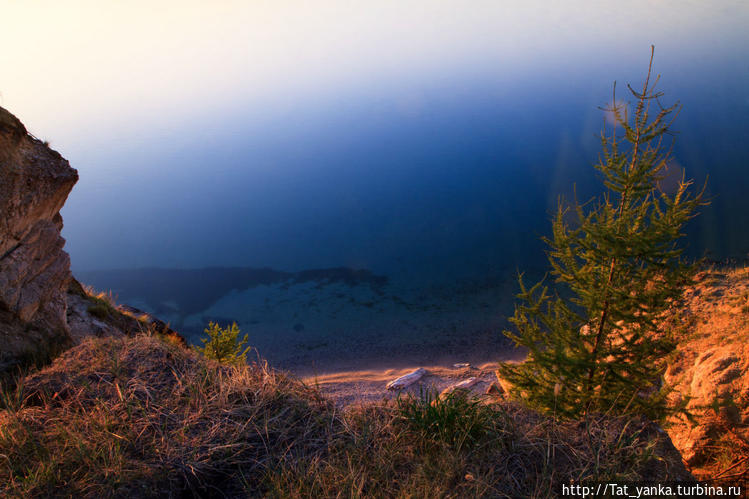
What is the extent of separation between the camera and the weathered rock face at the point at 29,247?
596 centimetres

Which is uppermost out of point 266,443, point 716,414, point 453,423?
point 453,423

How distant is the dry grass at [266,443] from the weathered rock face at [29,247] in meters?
2.51

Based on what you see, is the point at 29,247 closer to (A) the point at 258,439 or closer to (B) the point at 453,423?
(A) the point at 258,439

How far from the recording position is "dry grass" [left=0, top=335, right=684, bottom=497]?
317 centimetres

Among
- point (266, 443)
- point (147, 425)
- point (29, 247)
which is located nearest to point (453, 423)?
point (266, 443)

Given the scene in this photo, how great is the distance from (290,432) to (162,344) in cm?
219

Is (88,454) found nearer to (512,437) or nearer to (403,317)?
(512,437)

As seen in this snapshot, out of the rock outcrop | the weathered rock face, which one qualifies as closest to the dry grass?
the weathered rock face

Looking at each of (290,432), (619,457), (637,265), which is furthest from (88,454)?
(637,265)

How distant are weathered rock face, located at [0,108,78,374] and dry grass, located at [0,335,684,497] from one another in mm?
2512

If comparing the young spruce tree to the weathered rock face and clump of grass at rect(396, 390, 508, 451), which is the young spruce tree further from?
the weathered rock face

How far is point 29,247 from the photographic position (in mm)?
6820

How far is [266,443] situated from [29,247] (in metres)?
6.17

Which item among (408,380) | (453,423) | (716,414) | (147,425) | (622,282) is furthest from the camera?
(408,380)
